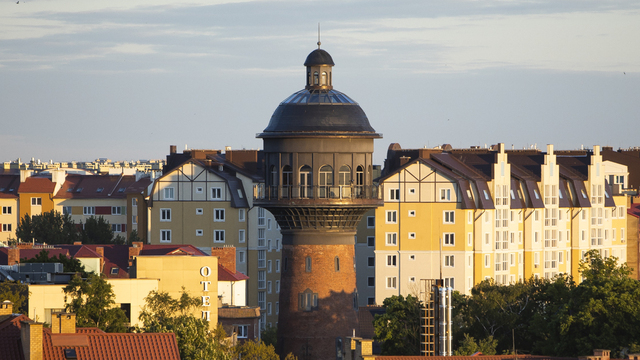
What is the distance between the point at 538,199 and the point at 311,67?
203 ft

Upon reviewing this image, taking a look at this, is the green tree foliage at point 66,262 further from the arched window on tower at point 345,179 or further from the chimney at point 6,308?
the chimney at point 6,308

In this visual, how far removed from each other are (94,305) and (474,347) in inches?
759

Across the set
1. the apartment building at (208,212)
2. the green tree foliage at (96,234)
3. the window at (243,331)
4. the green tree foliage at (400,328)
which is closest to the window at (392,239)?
the apartment building at (208,212)

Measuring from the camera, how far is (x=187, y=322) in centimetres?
6894

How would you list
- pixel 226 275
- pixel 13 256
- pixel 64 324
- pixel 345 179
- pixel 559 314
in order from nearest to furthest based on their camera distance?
1. pixel 64 324
2. pixel 345 179
3. pixel 559 314
4. pixel 13 256
5. pixel 226 275

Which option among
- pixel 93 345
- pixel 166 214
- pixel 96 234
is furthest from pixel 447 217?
pixel 93 345

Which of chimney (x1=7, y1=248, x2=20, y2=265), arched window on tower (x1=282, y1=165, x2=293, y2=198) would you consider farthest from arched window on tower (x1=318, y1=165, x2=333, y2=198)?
chimney (x1=7, y1=248, x2=20, y2=265)

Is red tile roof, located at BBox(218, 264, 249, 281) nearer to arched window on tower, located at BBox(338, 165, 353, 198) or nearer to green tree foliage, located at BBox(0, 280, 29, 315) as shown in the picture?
green tree foliage, located at BBox(0, 280, 29, 315)

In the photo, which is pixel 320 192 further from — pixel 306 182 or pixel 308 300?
A: pixel 308 300

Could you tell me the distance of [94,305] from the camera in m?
75.2

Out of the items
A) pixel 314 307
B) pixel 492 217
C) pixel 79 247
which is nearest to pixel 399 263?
pixel 492 217

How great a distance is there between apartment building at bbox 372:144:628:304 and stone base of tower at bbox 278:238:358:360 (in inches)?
1836

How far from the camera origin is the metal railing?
252 ft

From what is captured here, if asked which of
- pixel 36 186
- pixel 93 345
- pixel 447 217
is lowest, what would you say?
pixel 93 345
